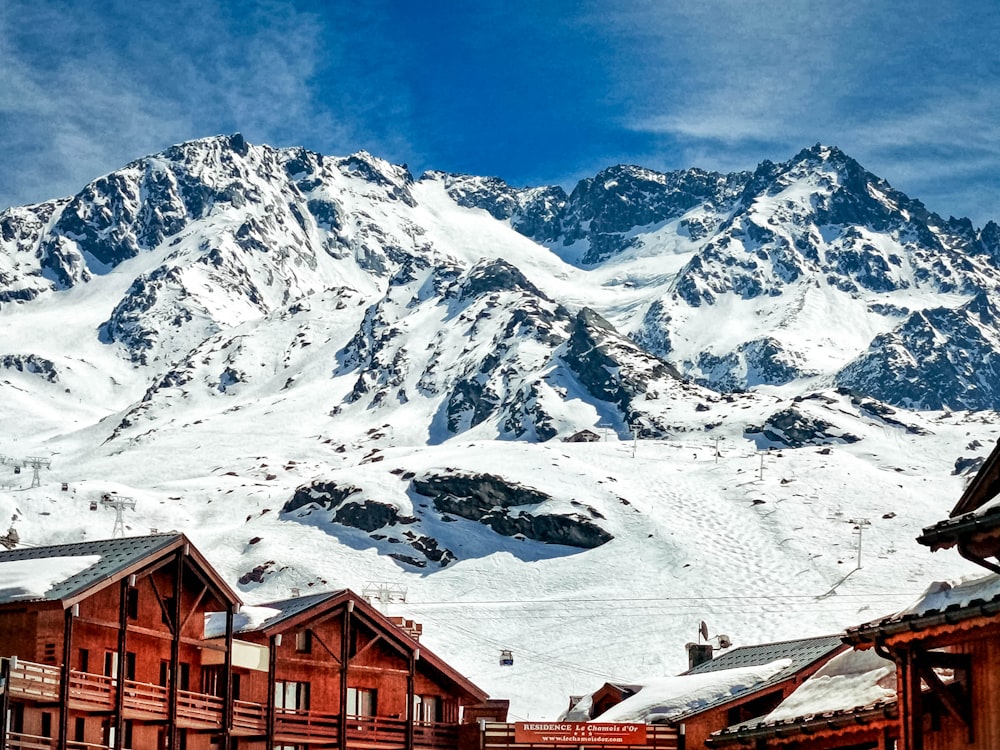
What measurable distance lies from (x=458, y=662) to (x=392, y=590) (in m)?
30.4

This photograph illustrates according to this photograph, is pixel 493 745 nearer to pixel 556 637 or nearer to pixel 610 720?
pixel 610 720

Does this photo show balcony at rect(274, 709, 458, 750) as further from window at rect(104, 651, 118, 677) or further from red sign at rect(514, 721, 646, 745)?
window at rect(104, 651, 118, 677)

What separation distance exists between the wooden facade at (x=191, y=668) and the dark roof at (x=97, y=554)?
0.21 ft

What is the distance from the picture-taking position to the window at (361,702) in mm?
56469

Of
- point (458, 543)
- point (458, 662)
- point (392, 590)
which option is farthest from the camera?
point (458, 543)

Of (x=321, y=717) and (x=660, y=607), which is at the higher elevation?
(x=660, y=607)

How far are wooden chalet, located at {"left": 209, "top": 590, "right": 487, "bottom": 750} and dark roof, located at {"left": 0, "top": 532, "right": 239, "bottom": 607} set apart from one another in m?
3.04

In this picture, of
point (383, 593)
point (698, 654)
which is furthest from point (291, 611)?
point (383, 593)

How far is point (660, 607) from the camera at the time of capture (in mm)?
157250

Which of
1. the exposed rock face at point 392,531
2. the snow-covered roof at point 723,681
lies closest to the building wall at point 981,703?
the snow-covered roof at point 723,681

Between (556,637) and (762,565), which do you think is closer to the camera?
(556,637)

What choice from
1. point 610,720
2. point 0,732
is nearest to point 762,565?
point 610,720

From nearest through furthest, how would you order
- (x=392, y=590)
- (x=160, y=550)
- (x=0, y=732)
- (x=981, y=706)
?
(x=981, y=706), (x=0, y=732), (x=160, y=550), (x=392, y=590)

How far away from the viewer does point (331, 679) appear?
56031 mm
